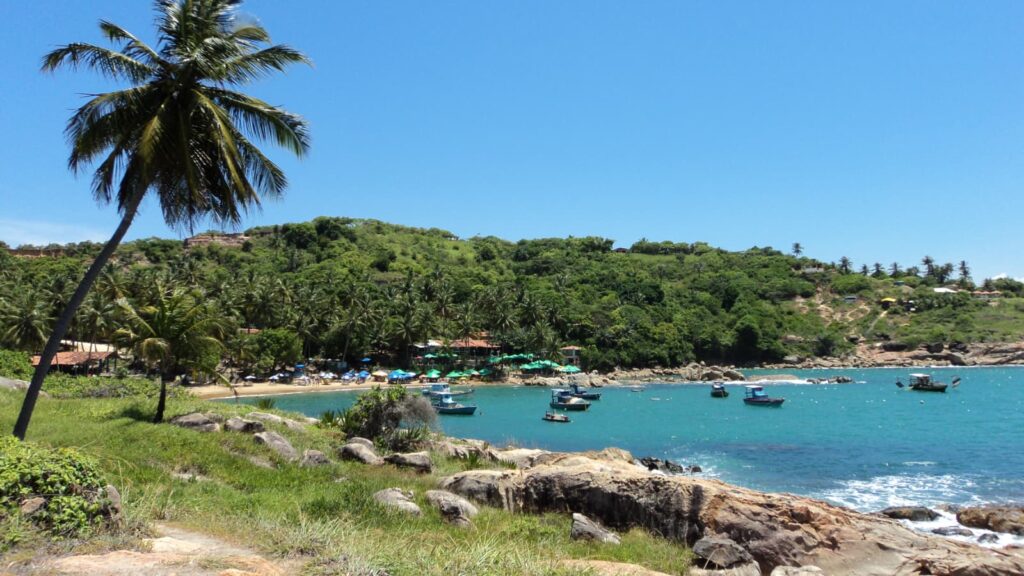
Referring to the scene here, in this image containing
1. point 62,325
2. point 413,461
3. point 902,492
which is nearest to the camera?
point 62,325

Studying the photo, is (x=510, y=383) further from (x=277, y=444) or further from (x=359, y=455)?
(x=277, y=444)

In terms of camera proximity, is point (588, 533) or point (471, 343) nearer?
point (588, 533)

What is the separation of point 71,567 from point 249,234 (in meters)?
170

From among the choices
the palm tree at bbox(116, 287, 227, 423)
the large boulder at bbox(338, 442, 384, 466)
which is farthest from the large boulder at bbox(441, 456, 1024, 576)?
the palm tree at bbox(116, 287, 227, 423)

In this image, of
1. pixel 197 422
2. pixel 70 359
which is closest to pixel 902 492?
pixel 197 422

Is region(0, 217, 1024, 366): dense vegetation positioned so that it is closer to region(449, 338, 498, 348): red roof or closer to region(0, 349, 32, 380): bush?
region(449, 338, 498, 348): red roof

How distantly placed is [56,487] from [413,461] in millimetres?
13605

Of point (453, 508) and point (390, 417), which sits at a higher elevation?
point (390, 417)

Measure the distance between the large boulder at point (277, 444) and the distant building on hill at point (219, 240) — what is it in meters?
148

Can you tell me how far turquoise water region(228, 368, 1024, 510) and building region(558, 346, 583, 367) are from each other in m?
23.1

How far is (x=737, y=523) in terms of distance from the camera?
13.6 metres

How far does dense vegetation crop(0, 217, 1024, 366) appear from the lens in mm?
79375

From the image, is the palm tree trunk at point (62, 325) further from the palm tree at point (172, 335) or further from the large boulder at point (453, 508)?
the palm tree at point (172, 335)

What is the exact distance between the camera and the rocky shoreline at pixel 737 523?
12.7 metres
